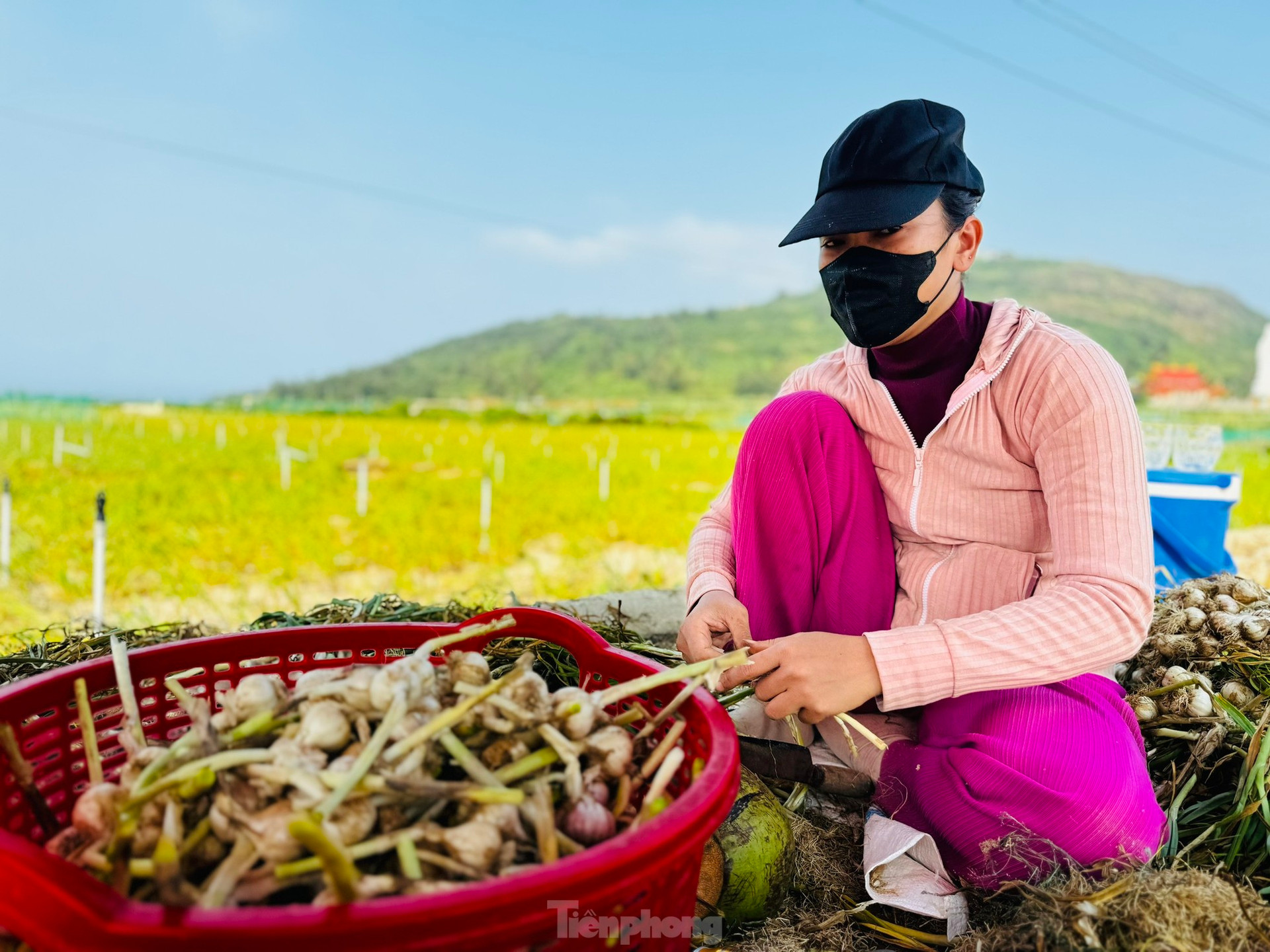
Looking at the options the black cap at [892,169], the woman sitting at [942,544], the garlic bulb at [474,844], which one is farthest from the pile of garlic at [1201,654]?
the garlic bulb at [474,844]

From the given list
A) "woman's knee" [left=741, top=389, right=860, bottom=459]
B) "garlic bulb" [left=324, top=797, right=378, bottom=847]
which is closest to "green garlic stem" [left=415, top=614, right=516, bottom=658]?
"garlic bulb" [left=324, top=797, right=378, bottom=847]

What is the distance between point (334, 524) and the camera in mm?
10234

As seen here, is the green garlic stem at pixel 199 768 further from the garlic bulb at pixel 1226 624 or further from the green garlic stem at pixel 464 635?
the garlic bulb at pixel 1226 624

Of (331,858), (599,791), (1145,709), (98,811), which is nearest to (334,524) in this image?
(1145,709)

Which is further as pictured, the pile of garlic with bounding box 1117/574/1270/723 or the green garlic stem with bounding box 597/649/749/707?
the pile of garlic with bounding box 1117/574/1270/723

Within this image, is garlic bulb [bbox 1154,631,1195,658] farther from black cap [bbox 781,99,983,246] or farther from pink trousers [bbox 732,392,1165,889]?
black cap [bbox 781,99,983,246]

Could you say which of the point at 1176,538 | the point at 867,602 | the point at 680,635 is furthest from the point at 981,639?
the point at 1176,538

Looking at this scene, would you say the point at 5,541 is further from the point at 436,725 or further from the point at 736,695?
the point at 436,725

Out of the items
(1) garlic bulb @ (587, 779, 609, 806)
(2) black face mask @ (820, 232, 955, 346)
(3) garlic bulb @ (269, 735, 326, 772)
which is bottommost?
(1) garlic bulb @ (587, 779, 609, 806)

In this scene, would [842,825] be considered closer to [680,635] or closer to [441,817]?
[680,635]

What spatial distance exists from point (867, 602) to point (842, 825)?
482 mm

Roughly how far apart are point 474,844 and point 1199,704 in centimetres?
184

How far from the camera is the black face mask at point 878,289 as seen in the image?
1824 millimetres

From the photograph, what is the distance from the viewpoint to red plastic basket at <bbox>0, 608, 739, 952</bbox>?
0.73 m
